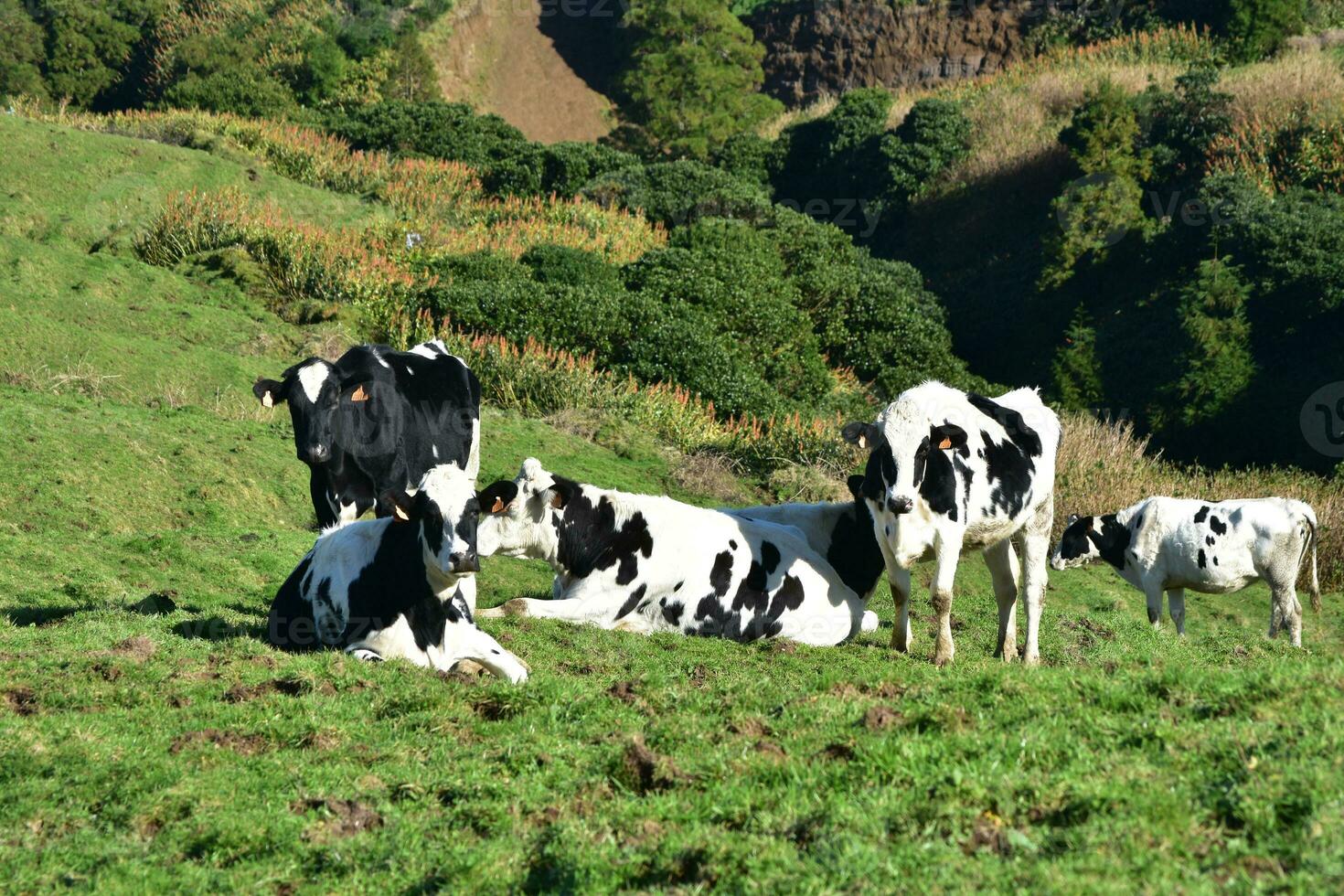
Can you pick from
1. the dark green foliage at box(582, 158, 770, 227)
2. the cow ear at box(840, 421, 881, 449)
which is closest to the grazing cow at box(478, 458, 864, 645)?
the cow ear at box(840, 421, 881, 449)

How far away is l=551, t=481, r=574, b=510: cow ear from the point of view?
12.5 metres

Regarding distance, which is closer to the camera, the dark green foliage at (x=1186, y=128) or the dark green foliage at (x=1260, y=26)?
the dark green foliage at (x=1186, y=128)

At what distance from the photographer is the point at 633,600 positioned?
13.1 metres

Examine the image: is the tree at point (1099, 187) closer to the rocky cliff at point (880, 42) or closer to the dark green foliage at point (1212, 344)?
the dark green foliage at point (1212, 344)

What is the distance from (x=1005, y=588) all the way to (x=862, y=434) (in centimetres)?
208

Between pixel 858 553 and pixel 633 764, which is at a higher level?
pixel 633 764

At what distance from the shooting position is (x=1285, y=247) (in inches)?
1242

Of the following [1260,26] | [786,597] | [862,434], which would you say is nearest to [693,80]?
[1260,26]

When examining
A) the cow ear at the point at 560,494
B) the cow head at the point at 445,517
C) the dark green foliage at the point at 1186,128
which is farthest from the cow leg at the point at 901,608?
the dark green foliage at the point at 1186,128

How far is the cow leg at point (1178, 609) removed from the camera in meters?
17.0

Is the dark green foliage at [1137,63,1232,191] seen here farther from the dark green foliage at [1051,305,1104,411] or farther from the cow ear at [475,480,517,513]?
the cow ear at [475,480,517,513]

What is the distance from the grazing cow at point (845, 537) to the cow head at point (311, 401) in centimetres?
422

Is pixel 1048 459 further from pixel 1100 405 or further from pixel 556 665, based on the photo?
pixel 1100 405

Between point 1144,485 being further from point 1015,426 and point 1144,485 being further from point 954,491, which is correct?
point 954,491
